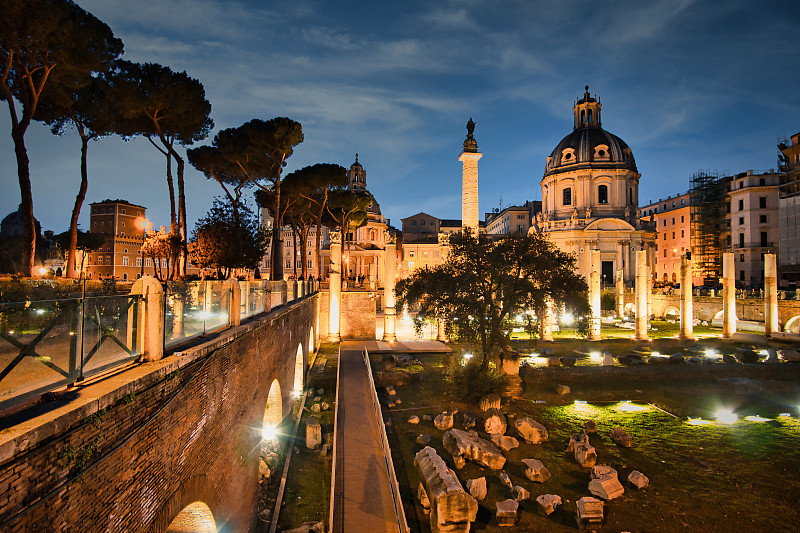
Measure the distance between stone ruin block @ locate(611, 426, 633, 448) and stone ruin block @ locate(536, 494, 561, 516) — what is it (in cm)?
498

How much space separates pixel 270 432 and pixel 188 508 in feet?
28.3

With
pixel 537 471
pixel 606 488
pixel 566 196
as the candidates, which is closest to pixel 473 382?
pixel 537 471

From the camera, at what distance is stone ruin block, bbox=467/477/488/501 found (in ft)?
33.7

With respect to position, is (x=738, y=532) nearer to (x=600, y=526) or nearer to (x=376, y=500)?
(x=600, y=526)

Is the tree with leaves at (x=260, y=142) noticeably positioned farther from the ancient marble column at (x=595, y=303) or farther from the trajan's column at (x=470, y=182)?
the ancient marble column at (x=595, y=303)

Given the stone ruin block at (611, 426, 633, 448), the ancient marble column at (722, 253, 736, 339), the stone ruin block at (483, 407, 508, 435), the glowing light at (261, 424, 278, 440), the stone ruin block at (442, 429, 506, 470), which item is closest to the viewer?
the stone ruin block at (442, 429, 506, 470)

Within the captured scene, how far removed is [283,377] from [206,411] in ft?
24.1

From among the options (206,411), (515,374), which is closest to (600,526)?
(206,411)

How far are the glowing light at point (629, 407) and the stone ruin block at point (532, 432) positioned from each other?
5562 mm

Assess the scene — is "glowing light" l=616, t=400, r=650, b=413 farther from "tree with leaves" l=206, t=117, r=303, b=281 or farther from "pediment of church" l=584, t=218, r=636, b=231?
"pediment of church" l=584, t=218, r=636, b=231

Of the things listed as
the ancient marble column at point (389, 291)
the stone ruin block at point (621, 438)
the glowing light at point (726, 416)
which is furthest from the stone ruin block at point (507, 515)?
the ancient marble column at point (389, 291)

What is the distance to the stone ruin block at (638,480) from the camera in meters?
11.0

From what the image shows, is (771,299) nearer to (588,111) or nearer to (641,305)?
(641,305)

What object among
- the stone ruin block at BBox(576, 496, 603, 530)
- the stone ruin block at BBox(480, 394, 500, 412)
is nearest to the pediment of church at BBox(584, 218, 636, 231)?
the stone ruin block at BBox(480, 394, 500, 412)
